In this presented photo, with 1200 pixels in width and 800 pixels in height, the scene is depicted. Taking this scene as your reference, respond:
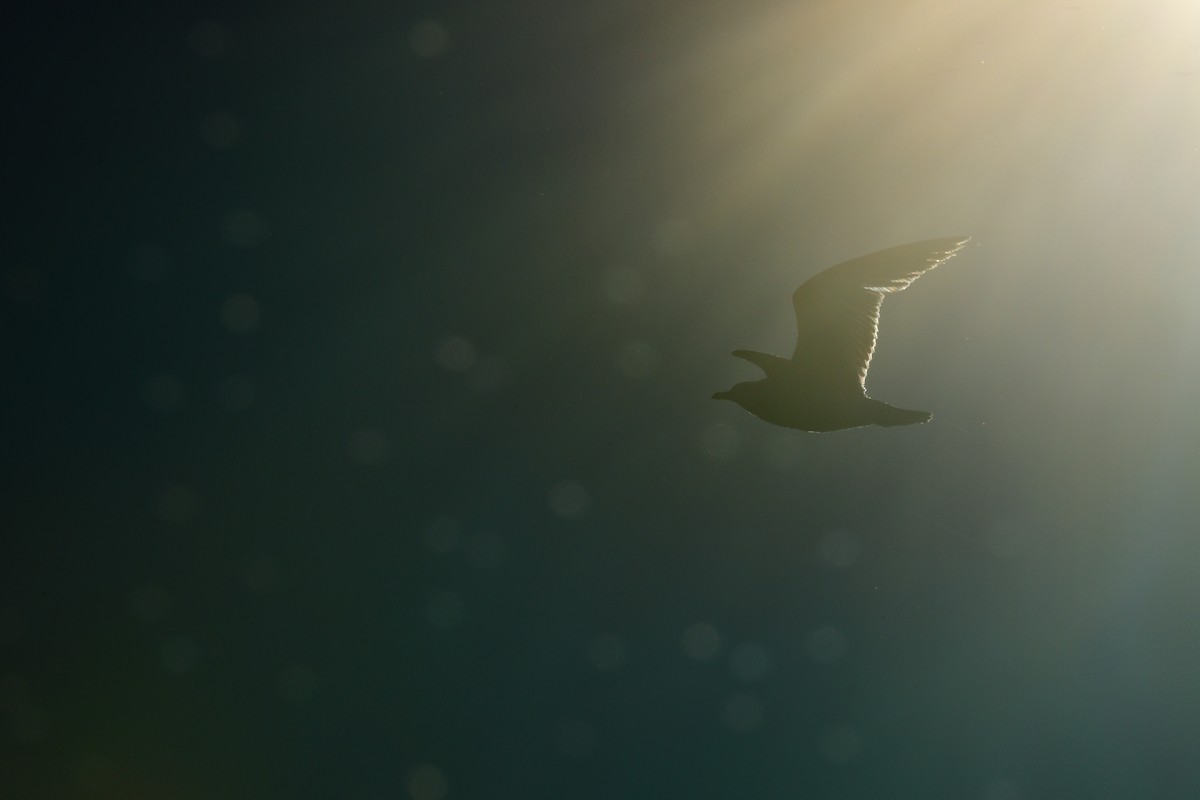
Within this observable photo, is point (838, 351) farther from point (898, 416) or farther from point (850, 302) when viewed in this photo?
point (898, 416)

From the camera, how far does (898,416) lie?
22.5ft

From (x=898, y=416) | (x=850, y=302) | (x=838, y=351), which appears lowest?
(x=898, y=416)

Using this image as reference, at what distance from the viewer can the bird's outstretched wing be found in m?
6.77

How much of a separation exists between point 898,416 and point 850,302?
741 millimetres

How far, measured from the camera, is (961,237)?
675 centimetres

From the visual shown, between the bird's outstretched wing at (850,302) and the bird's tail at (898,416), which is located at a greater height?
the bird's outstretched wing at (850,302)

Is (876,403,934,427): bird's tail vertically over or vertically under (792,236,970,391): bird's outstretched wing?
under

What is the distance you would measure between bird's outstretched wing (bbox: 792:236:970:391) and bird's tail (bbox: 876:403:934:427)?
0.21m

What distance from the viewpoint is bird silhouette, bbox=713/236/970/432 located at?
6.78 metres

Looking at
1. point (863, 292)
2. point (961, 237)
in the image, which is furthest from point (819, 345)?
point (961, 237)

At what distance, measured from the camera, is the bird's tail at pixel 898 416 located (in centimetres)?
682

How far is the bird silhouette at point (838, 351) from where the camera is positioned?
6.78 m

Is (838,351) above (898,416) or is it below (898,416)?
above

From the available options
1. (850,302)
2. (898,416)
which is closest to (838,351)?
(850,302)
